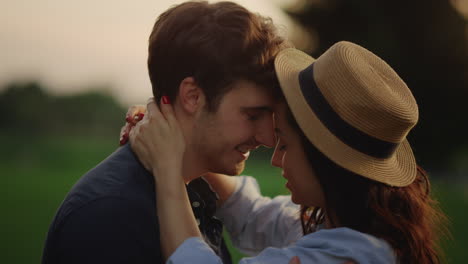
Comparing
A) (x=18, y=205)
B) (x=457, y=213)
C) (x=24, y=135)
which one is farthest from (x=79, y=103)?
(x=457, y=213)

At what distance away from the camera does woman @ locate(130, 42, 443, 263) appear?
2.51m

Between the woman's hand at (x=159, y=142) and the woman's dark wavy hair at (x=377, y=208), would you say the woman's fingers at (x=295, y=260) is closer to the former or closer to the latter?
the woman's dark wavy hair at (x=377, y=208)

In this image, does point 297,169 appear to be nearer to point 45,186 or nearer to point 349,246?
point 349,246

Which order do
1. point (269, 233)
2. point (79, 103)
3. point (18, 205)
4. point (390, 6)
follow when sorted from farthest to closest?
point (79, 103) → point (390, 6) → point (18, 205) → point (269, 233)

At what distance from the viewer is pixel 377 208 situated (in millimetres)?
2654

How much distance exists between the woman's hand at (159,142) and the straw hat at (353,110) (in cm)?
67

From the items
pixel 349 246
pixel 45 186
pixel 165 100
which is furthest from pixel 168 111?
pixel 45 186

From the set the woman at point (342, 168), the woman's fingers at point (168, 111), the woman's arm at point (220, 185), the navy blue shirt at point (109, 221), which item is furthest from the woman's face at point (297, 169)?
the woman's arm at point (220, 185)

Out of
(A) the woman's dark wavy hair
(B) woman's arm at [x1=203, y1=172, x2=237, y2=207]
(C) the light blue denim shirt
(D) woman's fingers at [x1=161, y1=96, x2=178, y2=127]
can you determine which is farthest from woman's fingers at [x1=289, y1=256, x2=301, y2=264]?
(B) woman's arm at [x1=203, y1=172, x2=237, y2=207]

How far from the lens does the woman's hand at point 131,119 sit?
127 inches

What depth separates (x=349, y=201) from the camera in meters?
2.74

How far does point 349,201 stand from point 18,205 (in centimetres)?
1518

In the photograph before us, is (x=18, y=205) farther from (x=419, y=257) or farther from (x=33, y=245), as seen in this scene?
(x=419, y=257)

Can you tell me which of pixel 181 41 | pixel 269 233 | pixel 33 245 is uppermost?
pixel 181 41
